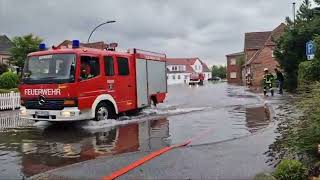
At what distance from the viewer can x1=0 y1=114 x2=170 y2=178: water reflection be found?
382 inches

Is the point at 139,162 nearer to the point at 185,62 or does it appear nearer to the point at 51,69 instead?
the point at 51,69

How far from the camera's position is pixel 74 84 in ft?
46.7

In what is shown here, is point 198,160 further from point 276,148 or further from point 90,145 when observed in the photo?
point 90,145

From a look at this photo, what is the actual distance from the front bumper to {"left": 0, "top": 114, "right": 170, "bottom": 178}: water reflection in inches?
16.5

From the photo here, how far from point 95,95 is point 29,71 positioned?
7.30ft

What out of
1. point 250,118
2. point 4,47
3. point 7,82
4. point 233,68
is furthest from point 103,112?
point 233,68

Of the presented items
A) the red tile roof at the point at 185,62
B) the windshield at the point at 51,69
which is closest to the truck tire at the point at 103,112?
the windshield at the point at 51,69

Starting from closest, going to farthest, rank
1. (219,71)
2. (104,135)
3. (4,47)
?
(104,135) → (4,47) → (219,71)

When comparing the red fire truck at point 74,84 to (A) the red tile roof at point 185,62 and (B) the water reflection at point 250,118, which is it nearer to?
(B) the water reflection at point 250,118

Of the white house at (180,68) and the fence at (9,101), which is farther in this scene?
the white house at (180,68)

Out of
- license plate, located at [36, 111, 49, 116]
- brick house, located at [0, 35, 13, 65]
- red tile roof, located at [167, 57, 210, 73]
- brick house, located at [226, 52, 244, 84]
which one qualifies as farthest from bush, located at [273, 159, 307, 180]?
red tile roof, located at [167, 57, 210, 73]

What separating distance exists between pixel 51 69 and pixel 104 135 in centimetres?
290

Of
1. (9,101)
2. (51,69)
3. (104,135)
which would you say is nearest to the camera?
(104,135)

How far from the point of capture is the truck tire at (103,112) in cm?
1566
